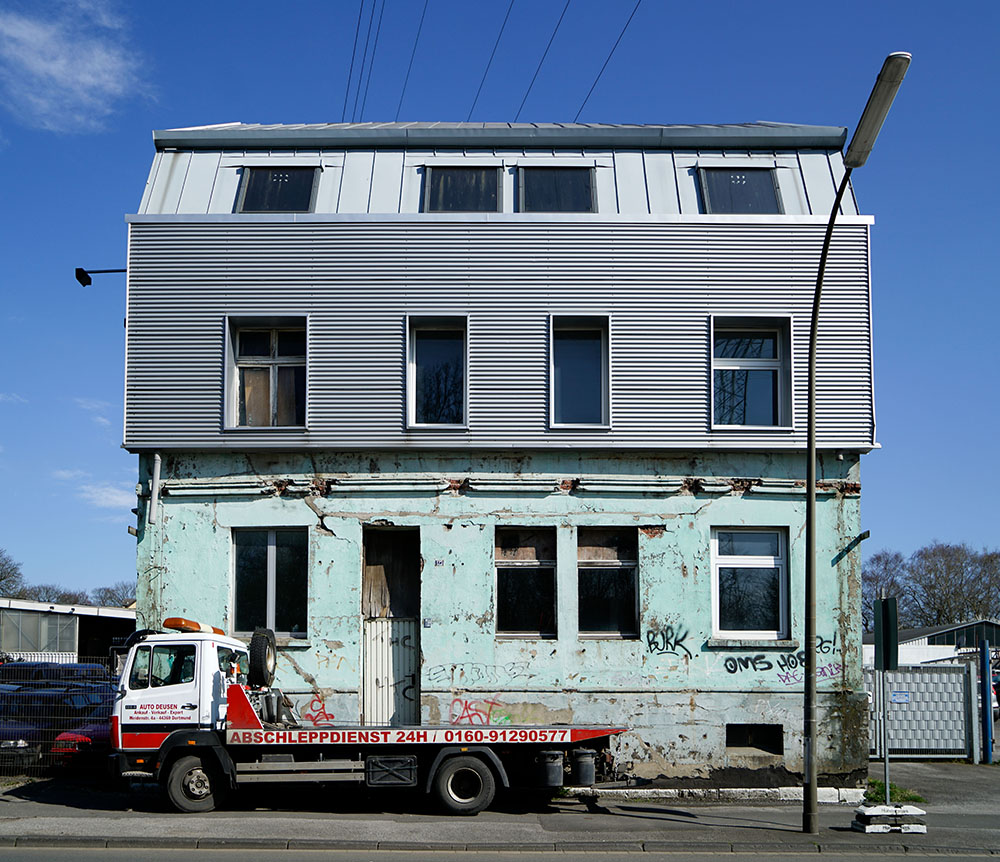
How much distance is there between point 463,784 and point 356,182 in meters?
10.1

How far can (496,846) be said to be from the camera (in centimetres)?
1206

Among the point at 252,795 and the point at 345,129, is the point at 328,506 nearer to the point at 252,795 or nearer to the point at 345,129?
the point at 252,795

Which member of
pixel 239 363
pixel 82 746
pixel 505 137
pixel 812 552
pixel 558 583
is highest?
pixel 505 137

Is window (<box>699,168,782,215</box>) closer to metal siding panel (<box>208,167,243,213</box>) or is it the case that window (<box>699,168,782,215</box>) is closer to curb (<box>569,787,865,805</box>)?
metal siding panel (<box>208,167,243,213</box>)

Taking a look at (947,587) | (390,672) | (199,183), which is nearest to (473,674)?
(390,672)

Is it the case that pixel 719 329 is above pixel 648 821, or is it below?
above

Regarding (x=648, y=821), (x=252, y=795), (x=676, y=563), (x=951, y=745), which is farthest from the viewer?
(x=951, y=745)

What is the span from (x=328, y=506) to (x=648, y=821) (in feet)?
22.4

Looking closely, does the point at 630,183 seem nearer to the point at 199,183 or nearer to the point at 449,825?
the point at 199,183

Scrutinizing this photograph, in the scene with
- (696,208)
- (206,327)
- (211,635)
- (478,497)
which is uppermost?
(696,208)

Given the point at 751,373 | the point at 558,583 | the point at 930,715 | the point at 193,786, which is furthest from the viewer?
the point at 930,715

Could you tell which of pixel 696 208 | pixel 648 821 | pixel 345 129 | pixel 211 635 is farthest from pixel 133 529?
pixel 696 208

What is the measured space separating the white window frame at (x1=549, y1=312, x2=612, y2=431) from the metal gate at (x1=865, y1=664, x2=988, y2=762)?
9.26m

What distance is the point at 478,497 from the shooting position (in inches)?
647
